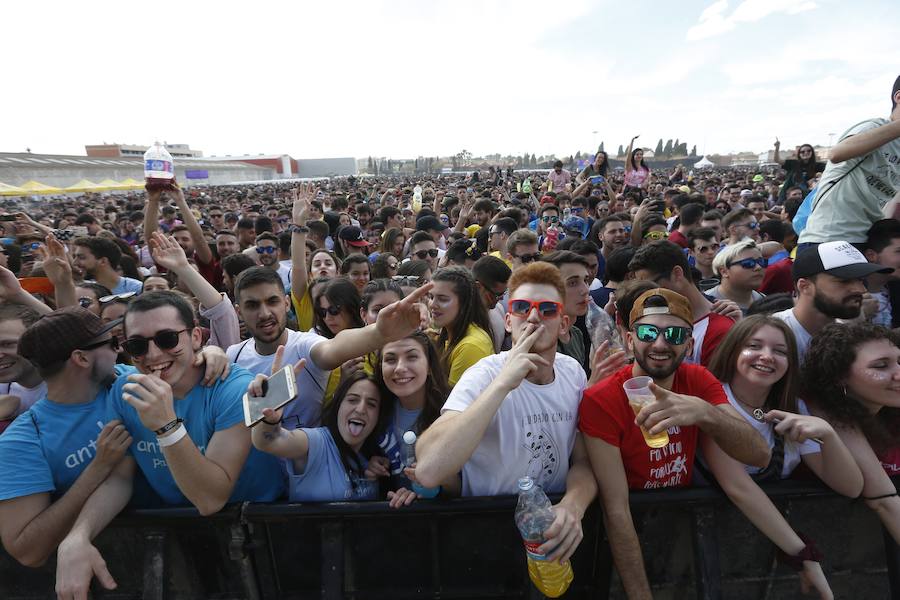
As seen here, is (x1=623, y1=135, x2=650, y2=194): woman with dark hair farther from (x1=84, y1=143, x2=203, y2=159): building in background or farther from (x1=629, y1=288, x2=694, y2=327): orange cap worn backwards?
(x1=84, y1=143, x2=203, y2=159): building in background

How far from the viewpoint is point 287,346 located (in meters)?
2.98

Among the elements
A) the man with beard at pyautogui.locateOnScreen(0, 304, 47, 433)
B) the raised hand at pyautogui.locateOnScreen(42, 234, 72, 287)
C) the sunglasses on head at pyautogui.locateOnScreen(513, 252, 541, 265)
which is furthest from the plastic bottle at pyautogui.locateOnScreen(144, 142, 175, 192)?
the sunglasses on head at pyautogui.locateOnScreen(513, 252, 541, 265)

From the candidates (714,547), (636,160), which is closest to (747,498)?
(714,547)

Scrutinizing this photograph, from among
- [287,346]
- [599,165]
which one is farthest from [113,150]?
[287,346]

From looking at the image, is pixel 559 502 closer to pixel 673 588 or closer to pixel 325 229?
pixel 673 588

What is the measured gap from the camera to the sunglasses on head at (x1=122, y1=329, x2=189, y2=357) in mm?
2178

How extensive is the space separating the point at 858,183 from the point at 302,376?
411 centimetres

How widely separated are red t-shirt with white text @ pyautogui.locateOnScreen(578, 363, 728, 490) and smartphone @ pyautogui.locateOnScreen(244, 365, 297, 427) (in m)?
1.30

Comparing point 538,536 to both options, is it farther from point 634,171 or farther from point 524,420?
point 634,171

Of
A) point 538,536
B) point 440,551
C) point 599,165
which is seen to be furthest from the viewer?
point 599,165

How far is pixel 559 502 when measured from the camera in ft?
6.76

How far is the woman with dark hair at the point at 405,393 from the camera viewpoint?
2.48m

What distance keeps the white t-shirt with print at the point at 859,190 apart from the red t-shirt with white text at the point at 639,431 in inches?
87.0

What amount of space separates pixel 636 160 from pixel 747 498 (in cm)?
1071
